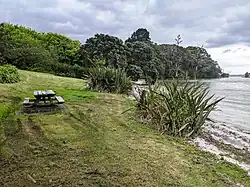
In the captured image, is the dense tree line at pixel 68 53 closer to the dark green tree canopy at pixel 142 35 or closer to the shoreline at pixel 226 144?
the shoreline at pixel 226 144

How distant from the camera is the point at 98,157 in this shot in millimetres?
3900

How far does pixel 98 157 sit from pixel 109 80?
8.66 metres

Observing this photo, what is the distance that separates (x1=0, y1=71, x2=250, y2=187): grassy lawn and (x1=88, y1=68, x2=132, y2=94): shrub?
20.1 feet

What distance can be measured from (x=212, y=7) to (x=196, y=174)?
10.4 metres

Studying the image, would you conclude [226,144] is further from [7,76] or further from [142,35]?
[142,35]

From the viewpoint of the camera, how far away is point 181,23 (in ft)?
44.4

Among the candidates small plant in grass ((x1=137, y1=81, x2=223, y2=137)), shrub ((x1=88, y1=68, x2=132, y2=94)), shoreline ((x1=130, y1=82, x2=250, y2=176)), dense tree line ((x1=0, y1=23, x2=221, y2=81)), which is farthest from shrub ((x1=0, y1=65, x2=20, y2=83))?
shoreline ((x1=130, y1=82, x2=250, y2=176))

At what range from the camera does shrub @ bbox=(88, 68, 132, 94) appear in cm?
1230

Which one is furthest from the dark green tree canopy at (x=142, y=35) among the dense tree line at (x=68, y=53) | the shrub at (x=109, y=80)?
the shrub at (x=109, y=80)

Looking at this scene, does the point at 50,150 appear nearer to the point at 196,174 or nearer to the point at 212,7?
the point at 196,174

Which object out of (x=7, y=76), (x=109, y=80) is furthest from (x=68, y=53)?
(x=109, y=80)

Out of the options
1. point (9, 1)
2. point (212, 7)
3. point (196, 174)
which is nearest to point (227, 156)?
point (196, 174)

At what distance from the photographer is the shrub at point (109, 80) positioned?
1230 centimetres

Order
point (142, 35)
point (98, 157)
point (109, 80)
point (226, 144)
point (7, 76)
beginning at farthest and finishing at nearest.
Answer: point (142, 35) < point (7, 76) < point (109, 80) < point (226, 144) < point (98, 157)
